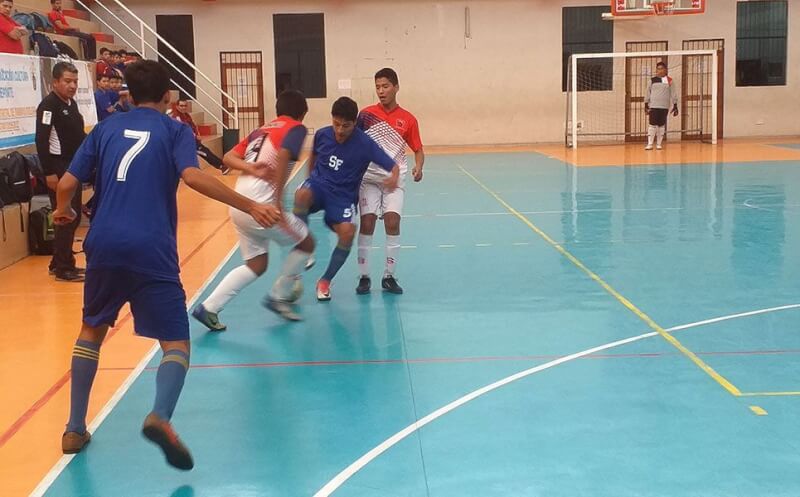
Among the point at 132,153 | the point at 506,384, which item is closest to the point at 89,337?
the point at 132,153

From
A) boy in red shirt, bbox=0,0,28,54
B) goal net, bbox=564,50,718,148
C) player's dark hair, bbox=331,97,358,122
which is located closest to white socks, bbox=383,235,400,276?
player's dark hair, bbox=331,97,358,122

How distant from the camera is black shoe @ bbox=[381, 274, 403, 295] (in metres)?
7.77

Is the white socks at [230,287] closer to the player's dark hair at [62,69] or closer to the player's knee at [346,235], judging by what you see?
the player's knee at [346,235]

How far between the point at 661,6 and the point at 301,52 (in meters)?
10.3

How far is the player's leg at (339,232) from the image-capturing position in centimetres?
734

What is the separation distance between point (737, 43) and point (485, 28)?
756 cm

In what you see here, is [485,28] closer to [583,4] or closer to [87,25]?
[583,4]

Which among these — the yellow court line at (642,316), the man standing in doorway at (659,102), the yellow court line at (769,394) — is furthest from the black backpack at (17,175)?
the man standing in doorway at (659,102)

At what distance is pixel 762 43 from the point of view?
27.8m

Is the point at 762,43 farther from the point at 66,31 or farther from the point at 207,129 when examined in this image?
the point at 66,31

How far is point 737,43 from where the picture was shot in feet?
90.3

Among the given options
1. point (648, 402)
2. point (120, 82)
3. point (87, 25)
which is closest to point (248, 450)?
point (648, 402)

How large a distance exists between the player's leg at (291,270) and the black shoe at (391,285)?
901 millimetres

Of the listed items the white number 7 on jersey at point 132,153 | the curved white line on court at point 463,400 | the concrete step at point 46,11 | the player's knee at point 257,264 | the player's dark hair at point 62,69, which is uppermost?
the concrete step at point 46,11
